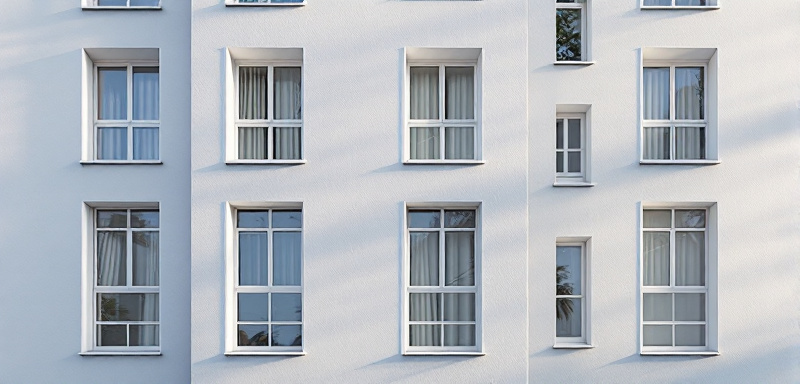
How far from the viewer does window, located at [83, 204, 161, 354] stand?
472 inches

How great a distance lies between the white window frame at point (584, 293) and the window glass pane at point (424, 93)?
9.22 feet

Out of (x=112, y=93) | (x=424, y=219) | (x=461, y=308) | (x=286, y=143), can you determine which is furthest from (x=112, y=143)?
(x=461, y=308)

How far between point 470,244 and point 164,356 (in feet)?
16.2

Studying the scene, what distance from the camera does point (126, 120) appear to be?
12.2 m

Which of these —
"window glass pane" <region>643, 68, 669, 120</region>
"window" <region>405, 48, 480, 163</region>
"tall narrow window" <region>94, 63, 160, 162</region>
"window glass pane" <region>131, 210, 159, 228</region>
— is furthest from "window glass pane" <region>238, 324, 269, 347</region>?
"window glass pane" <region>643, 68, 669, 120</region>

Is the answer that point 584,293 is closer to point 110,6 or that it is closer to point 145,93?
point 145,93

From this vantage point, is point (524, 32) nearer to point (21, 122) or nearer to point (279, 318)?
point (279, 318)

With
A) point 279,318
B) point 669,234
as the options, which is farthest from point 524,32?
point 279,318

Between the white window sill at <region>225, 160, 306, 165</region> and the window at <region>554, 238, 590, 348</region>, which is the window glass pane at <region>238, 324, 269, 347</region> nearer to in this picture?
the white window sill at <region>225, 160, 306, 165</region>

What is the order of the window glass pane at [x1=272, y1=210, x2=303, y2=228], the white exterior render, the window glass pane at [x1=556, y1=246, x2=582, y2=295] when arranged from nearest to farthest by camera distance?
1. the white exterior render
2. the window glass pane at [x1=272, y1=210, x2=303, y2=228]
3. the window glass pane at [x1=556, y1=246, x2=582, y2=295]

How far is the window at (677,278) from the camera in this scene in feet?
39.3

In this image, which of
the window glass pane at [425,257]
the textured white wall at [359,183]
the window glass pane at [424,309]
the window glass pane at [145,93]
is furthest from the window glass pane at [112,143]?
the window glass pane at [424,309]

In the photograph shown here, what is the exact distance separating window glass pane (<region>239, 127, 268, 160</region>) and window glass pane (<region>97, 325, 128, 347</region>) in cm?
333

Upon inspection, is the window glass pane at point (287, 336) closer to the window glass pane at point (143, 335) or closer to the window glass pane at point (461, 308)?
the window glass pane at point (143, 335)
